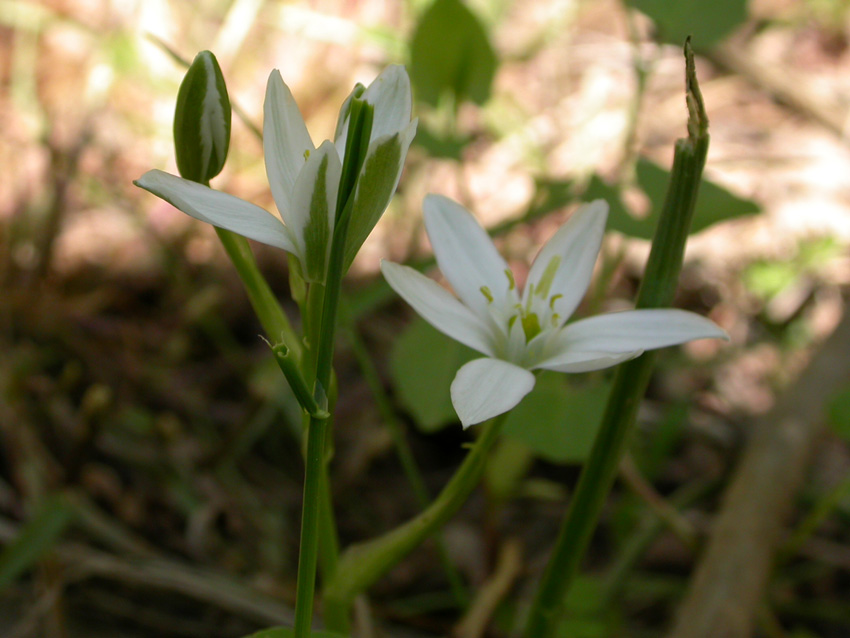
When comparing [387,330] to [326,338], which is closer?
[326,338]

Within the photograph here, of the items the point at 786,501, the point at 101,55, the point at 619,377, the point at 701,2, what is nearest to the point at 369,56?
the point at 101,55

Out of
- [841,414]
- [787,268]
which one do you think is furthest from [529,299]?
[787,268]

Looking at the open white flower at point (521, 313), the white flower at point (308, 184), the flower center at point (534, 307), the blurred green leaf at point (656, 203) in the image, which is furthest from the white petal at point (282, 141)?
the blurred green leaf at point (656, 203)

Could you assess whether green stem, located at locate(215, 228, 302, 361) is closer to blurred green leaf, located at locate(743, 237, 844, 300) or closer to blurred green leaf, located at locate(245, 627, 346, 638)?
blurred green leaf, located at locate(245, 627, 346, 638)

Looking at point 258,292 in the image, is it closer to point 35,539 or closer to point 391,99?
point 391,99

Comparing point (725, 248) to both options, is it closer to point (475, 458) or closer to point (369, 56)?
point (369, 56)

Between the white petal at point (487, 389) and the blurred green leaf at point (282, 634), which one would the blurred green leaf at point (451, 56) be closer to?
the white petal at point (487, 389)
